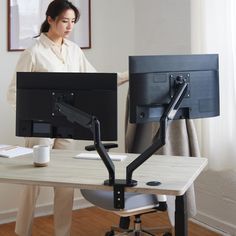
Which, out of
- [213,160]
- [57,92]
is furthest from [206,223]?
[57,92]

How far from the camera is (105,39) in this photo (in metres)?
4.26

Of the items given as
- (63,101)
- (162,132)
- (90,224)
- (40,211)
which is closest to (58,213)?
A: (90,224)

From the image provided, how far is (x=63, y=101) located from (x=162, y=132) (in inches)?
19.6

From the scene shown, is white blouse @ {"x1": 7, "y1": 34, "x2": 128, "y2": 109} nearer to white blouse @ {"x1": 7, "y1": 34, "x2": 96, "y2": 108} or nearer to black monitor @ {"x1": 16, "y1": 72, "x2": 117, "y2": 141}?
white blouse @ {"x1": 7, "y1": 34, "x2": 96, "y2": 108}

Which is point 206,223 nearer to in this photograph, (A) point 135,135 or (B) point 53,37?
(A) point 135,135

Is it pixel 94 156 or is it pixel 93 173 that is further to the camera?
pixel 94 156

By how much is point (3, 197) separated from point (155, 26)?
72.5 inches

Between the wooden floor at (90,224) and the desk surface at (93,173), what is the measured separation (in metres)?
1.28

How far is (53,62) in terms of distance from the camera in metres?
3.36

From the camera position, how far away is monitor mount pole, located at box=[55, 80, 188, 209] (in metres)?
2.04

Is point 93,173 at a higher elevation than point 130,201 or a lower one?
higher

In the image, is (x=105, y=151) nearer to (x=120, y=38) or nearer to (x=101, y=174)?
(x=101, y=174)

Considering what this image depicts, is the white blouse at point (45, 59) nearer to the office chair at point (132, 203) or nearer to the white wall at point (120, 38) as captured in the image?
the white wall at point (120, 38)

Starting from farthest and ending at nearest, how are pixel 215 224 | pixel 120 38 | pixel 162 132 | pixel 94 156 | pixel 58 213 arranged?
1. pixel 120 38
2. pixel 215 224
3. pixel 58 213
4. pixel 94 156
5. pixel 162 132
